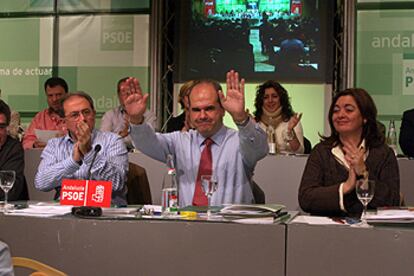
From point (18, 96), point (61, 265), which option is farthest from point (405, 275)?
point (18, 96)

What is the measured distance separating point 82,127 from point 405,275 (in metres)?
1.65

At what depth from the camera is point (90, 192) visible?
2590mm

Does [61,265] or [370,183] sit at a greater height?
[370,183]

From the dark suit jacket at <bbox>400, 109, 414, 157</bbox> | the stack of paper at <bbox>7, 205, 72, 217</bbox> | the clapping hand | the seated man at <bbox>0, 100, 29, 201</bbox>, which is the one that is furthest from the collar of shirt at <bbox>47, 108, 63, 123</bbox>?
the stack of paper at <bbox>7, 205, 72, 217</bbox>

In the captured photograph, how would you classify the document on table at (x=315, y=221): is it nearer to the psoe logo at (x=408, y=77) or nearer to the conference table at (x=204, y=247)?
the conference table at (x=204, y=247)

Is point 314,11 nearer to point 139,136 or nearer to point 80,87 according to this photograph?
point 80,87

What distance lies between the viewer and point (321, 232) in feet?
7.05

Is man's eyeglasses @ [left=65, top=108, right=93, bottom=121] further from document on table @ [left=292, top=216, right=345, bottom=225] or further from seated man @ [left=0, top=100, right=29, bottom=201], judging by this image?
document on table @ [left=292, top=216, right=345, bottom=225]

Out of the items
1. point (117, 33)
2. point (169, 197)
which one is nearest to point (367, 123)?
point (169, 197)

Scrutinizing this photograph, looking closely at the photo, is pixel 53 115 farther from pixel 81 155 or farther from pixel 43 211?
pixel 43 211

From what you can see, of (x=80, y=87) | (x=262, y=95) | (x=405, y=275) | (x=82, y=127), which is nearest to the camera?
(x=405, y=275)

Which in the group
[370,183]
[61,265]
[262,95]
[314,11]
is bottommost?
[61,265]

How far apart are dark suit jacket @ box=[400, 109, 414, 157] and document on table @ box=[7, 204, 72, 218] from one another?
2777mm

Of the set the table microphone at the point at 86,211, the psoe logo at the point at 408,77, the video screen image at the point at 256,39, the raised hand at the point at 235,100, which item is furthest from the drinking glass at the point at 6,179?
the psoe logo at the point at 408,77
